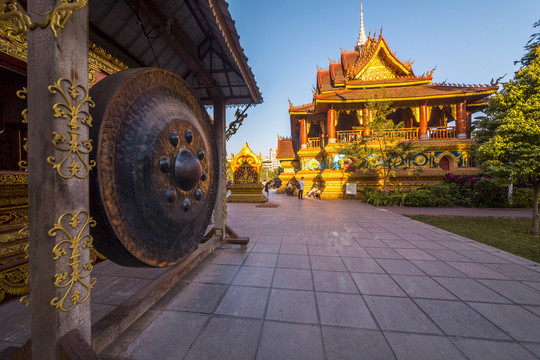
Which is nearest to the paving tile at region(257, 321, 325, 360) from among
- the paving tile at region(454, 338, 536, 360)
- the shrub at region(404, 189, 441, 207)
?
the paving tile at region(454, 338, 536, 360)

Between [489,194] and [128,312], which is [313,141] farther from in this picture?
[128,312]

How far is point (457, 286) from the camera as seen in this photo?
8.18 feet

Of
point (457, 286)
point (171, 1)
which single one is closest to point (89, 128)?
point (171, 1)

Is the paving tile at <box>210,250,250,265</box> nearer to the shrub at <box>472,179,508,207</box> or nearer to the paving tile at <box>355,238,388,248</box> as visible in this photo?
the paving tile at <box>355,238,388,248</box>

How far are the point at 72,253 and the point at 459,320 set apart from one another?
9.79ft

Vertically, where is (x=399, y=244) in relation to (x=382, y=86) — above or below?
below

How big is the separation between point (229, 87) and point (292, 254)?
3071mm

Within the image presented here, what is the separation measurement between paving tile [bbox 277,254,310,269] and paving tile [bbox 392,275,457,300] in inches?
46.1

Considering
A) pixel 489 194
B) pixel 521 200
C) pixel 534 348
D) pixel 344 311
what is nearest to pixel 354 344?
pixel 344 311

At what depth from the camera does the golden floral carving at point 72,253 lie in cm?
105

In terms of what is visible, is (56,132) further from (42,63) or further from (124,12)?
(124,12)

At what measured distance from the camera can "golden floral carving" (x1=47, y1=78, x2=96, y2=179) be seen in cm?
104

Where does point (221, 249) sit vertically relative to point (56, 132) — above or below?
below

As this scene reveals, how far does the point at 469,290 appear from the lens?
2.40 meters
